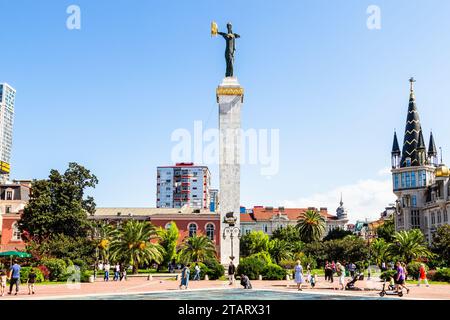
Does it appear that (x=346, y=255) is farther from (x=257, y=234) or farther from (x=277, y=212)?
(x=277, y=212)

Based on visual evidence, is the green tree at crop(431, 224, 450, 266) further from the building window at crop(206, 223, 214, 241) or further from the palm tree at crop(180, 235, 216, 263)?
the building window at crop(206, 223, 214, 241)

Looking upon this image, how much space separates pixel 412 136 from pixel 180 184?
275 ft

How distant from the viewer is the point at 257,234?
7669 cm

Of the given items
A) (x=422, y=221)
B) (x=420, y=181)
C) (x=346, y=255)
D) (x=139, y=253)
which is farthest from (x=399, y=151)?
(x=139, y=253)

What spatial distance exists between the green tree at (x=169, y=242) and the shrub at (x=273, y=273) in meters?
23.9

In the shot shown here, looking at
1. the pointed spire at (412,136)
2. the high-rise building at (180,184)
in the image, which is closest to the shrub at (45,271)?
the pointed spire at (412,136)

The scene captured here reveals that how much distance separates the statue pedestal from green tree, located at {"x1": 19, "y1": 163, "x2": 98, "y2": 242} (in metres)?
18.8

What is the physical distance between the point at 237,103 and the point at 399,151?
56145 mm

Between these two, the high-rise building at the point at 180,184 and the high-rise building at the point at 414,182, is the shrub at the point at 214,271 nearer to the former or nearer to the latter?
the high-rise building at the point at 414,182

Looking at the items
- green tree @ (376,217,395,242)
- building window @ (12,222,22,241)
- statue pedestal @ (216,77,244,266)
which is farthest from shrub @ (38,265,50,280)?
green tree @ (376,217,395,242)

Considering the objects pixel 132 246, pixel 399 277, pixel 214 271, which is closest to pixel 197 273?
pixel 214 271

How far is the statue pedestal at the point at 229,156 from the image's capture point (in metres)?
46.6

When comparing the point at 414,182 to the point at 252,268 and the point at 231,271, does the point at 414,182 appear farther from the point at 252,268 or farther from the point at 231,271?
the point at 231,271

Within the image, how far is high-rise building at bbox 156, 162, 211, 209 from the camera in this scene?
6073 inches
